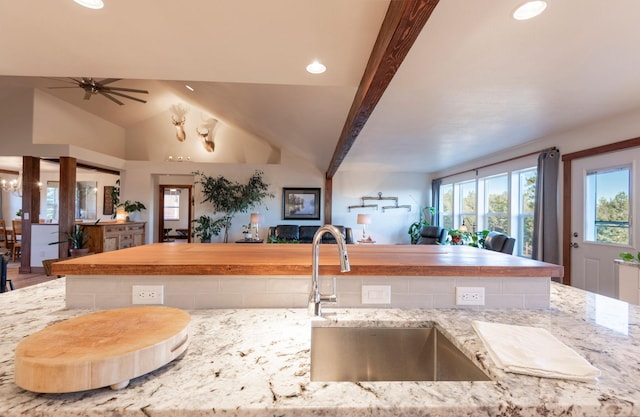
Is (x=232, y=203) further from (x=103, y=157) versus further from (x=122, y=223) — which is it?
(x=103, y=157)

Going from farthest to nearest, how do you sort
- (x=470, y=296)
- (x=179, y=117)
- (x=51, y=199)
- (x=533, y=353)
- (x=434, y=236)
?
1. (x=51, y=199)
2. (x=179, y=117)
3. (x=434, y=236)
4. (x=470, y=296)
5. (x=533, y=353)

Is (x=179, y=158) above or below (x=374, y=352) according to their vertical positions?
above

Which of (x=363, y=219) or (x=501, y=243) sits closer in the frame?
(x=501, y=243)

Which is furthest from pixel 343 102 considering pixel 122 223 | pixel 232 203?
pixel 122 223

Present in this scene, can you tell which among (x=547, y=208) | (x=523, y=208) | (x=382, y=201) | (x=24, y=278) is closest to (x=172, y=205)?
(x=24, y=278)

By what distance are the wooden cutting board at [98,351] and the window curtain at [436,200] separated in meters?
7.13

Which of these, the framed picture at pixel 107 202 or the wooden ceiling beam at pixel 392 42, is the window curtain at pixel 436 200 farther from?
the framed picture at pixel 107 202

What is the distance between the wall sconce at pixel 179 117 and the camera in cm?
711

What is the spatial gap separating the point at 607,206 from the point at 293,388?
164 inches

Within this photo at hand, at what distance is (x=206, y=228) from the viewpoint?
6.64m

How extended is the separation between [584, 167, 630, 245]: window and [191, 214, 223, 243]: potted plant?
257 inches

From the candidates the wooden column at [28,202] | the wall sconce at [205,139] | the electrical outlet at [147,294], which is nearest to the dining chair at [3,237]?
the wooden column at [28,202]

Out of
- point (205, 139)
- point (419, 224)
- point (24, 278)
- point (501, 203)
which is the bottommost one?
point (24, 278)

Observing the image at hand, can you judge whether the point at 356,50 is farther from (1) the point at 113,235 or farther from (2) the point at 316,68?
(1) the point at 113,235
